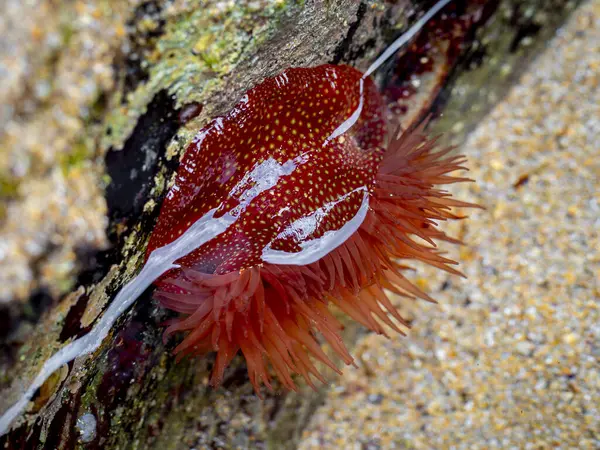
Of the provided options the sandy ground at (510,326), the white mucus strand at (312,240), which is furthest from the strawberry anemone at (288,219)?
the sandy ground at (510,326)

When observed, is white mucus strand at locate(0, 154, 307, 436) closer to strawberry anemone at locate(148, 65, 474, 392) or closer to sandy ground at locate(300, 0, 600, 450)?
strawberry anemone at locate(148, 65, 474, 392)

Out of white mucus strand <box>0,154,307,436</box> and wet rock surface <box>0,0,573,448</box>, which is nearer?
wet rock surface <box>0,0,573,448</box>

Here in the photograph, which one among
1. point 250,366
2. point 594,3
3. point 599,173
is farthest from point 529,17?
point 250,366

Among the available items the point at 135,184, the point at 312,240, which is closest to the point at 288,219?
the point at 312,240

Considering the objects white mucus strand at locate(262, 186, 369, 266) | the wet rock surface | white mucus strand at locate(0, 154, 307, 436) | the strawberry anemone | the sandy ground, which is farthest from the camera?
the sandy ground

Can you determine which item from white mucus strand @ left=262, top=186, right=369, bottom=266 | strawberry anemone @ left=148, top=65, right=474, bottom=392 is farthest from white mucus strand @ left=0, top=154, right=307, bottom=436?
white mucus strand @ left=262, top=186, right=369, bottom=266

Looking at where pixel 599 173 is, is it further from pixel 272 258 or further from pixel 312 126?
pixel 272 258

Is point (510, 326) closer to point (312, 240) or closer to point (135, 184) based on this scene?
point (312, 240)
